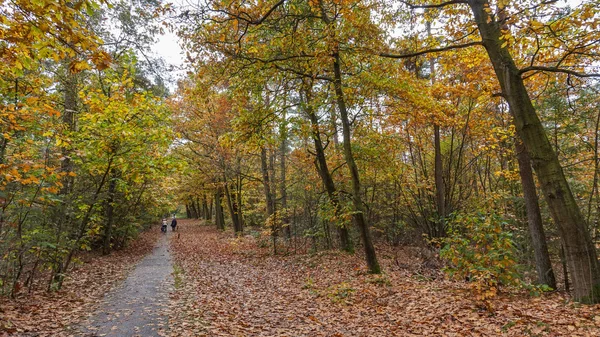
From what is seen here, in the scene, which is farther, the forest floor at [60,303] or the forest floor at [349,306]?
the forest floor at [60,303]

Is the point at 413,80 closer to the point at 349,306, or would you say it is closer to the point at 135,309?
the point at 349,306

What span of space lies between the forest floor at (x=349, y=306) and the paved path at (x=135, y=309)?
32 centimetres

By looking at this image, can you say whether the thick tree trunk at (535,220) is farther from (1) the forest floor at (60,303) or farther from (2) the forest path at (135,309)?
(1) the forest floor at (60,303)

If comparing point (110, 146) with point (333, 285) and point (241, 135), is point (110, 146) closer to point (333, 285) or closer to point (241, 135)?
point (241, 135)

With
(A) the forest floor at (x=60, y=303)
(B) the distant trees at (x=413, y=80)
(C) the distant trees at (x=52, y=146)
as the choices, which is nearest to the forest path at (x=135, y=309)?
(A) the forest floor at (x=60, y=303)

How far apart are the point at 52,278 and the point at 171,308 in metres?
3.19

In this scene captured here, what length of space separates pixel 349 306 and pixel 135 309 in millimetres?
4706

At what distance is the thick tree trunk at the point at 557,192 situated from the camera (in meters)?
5.04

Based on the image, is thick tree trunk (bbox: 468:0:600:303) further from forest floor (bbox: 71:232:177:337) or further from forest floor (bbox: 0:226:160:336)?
forest floor (bbox: 0:226:160:336)

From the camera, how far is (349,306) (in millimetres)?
7438

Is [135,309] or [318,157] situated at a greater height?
[318,157]

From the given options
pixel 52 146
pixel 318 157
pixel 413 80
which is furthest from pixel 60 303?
pixel 413 80

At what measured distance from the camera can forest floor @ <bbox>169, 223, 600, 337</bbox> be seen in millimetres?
5141

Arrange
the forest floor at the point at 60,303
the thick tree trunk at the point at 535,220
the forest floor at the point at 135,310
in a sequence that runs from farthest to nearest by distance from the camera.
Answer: the thick tree trunk at the point at 535,220
the forest floor at the point at 135,310
the forest floor at the point at 60,303
